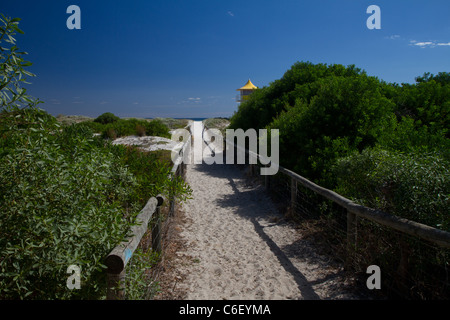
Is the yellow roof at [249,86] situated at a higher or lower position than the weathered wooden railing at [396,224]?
higher

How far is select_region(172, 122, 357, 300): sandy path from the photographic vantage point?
3627mm

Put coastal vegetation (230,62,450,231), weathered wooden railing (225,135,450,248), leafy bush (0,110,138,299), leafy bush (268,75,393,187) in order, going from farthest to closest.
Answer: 1. leafy bush (268,75,393,187)
2. coastal vegetation (230,62,450,231)
3. weathered wooden railing (225,135,450,248)
4. leafy bush (0,110,138,299)

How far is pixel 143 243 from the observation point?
150 inches

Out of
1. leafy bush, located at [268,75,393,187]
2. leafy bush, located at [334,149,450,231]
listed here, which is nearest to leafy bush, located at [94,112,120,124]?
leafy bush, located at [268,75,393,187]

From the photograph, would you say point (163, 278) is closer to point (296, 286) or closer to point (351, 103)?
point (296, 286)

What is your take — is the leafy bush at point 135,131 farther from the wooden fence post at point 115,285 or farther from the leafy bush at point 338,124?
the wooden fence post at point 115,285

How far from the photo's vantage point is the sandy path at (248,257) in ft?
11.9

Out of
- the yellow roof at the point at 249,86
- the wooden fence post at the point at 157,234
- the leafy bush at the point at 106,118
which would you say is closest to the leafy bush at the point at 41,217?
the wooden fence post at the point at 157,234

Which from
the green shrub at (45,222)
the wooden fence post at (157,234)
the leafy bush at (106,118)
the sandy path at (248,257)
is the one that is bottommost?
the sandy path at (248,257)

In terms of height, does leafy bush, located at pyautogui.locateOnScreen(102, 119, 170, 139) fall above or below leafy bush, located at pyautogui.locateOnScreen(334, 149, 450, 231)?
above

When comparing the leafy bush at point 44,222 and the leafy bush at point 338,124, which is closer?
the leafy bush at point 44,222

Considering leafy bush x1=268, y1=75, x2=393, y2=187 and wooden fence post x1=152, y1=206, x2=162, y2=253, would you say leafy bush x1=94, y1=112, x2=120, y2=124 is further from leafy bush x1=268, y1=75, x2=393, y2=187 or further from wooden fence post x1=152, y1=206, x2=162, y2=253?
wooden fence post x1=152, y1=206, x2=162, y2=253

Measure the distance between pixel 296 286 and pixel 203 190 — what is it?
17.4 ft
